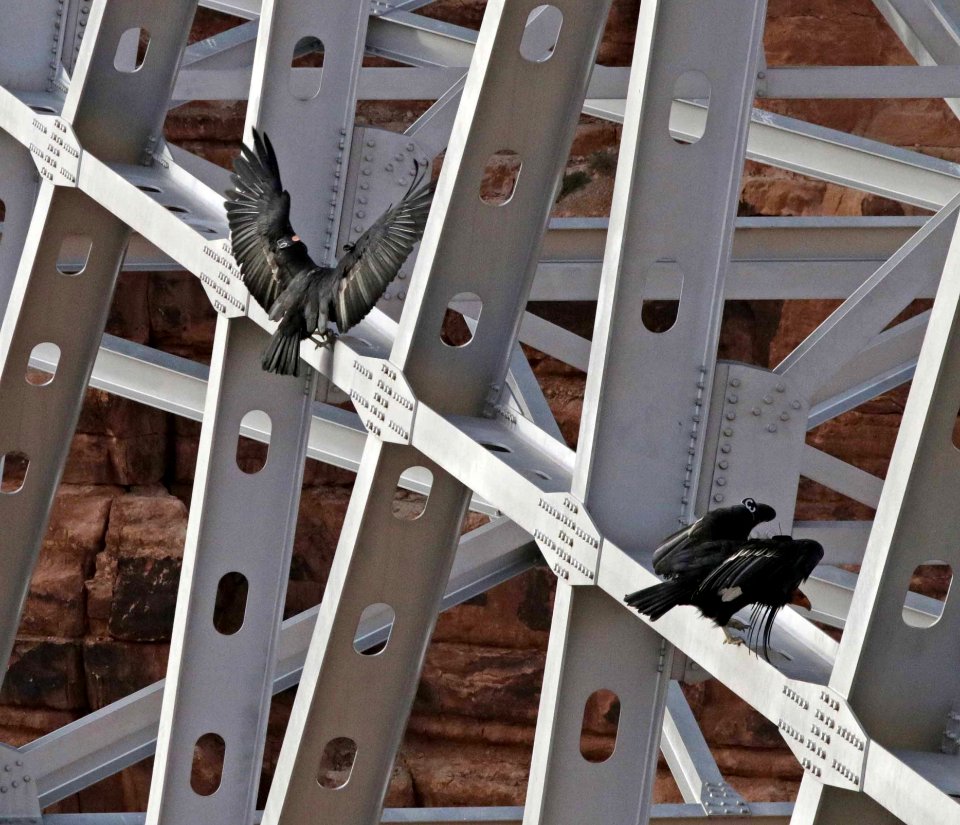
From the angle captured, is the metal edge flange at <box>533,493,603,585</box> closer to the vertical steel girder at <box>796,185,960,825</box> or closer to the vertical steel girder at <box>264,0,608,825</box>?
the vertical steel girder at <box>264,0,608,825</box>

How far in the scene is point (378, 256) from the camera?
465cm

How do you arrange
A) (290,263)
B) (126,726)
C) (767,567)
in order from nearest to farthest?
(767,567), (290,263), (126,726)

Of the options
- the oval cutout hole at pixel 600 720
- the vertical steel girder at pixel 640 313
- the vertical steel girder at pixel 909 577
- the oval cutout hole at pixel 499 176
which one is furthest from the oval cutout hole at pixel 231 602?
the vertical steel girder at pixel 909 577

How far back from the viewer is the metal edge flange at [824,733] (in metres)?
3.06

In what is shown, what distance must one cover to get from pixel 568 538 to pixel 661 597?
58 cm

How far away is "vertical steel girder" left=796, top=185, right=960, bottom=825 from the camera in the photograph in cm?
292

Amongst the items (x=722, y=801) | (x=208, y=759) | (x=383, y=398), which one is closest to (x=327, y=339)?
(x=383, y=398)

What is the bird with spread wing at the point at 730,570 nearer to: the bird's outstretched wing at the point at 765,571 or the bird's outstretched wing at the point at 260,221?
the bird's outstretched wing at the point at 765,571

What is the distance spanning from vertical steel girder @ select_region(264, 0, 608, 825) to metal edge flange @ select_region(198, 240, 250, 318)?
89cm

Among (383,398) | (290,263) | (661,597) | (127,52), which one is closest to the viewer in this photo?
(661,597)

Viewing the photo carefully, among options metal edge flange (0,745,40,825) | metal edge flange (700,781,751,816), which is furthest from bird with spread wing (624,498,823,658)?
metal edge flange (0,745,40,825)

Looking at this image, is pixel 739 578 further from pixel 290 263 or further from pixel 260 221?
pixel 260 221

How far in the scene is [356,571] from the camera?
16.1ft

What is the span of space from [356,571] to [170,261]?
367 centimetres
